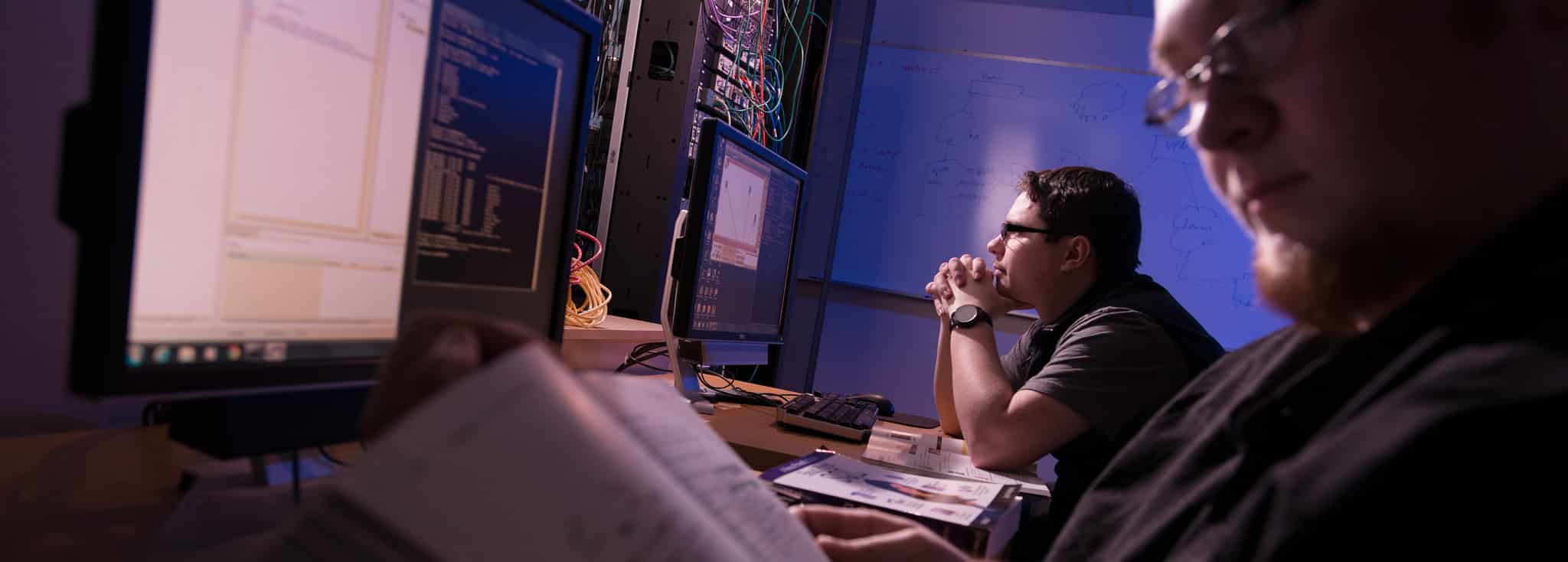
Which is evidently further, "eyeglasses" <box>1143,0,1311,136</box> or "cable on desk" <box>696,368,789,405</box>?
"cable on desk" <box>696,368,789,405</box>

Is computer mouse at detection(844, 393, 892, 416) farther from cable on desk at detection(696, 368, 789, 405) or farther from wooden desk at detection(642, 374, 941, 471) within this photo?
wooden desk at detection(642, 374, 941, 471)

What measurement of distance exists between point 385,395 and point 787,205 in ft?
4.82

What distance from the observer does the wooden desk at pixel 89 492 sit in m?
0.51

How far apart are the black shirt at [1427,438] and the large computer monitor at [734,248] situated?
0.91 m

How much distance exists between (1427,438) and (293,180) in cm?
64

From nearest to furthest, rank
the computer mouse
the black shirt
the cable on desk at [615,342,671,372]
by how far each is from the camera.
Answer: the black shirt → the cable on desk at [615,342,671,372] → the computer mouse

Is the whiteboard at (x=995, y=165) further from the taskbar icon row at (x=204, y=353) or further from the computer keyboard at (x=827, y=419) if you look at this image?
the taskbar icon row at (x=204, y=353)

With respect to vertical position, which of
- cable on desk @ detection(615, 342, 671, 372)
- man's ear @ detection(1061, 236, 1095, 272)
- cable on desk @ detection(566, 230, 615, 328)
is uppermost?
man's ear @ detection(1061, 236, 1095, 272)

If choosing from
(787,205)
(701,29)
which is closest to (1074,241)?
(787,205)

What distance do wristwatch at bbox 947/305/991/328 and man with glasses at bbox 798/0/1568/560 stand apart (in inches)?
44.1

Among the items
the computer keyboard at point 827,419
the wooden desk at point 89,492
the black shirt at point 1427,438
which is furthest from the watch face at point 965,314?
the wooden desk at point 89,492

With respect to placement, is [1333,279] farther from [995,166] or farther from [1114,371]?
[995,166]

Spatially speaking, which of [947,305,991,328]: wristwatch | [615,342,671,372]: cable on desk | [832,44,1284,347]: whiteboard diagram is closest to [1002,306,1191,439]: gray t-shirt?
[947,305,991,328]: wristwatch

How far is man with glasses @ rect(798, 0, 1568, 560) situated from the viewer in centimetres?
32
